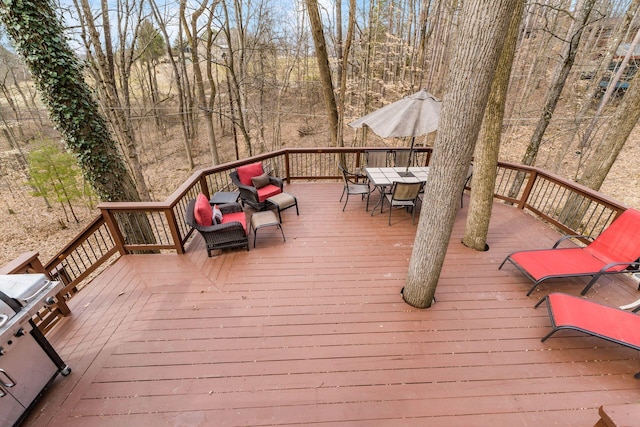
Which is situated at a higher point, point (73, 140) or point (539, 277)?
point (73, 140)

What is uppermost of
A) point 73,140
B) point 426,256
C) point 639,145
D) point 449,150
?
point 449,150

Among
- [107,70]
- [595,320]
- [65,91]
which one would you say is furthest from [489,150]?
[107,70]

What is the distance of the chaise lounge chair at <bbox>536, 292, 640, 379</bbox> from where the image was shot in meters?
2.26

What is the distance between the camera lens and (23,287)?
1.80 metres

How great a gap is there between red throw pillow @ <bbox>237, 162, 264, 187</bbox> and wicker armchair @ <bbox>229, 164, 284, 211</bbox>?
0.23 feet

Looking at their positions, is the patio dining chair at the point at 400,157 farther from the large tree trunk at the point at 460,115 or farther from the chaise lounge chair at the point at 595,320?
the chaise lounge chair at the point at 595,320

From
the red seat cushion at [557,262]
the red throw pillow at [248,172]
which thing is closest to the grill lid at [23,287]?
the red throw pillow at [248,172]

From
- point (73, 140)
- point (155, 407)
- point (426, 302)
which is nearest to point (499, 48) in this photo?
point (426, 302)

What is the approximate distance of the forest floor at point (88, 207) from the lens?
9.84m

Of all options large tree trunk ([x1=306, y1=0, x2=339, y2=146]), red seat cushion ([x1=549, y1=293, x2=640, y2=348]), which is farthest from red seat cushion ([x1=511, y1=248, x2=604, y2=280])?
large tree trunk ([x1=306, y1=0, x2=339, y2=146])

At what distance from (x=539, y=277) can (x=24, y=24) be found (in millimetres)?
6935

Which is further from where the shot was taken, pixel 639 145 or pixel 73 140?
pixel 639 145

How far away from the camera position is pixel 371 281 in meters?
3.28

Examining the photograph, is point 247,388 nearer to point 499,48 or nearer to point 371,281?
point 371,281
